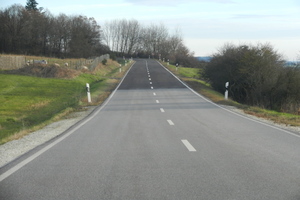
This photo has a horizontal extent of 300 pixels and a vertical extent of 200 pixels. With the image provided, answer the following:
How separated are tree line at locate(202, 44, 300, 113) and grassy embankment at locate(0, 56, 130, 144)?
36.3 ft

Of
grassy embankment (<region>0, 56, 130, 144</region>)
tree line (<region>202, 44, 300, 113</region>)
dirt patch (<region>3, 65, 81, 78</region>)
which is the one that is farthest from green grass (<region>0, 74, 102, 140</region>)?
tree line (<region>202, 44, 300, 113</region>)

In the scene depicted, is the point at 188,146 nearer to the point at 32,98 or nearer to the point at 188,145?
the point at 188,145

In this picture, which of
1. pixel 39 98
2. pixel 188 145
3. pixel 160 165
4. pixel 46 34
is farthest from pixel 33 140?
pixel 46 34

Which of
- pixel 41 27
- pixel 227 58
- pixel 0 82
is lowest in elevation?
pixel 0 82

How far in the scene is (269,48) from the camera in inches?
1185

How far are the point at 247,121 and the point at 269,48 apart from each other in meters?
17.1

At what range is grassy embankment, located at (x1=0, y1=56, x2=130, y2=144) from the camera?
61.2ft

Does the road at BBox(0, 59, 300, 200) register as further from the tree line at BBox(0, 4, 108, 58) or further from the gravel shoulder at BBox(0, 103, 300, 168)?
the tree line at BBox(0, 4, 108, 58)

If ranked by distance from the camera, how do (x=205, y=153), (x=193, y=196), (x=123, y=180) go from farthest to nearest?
1. (x=205, y=153)
2. (x=123, y=180)
3. (x=193, y=196)

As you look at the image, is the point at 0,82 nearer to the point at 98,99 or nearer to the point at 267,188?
the point at 98,99

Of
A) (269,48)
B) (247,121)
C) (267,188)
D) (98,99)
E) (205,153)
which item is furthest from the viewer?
(269,48)

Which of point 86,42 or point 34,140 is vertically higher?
point 86,42

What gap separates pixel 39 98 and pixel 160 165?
80.7 feet

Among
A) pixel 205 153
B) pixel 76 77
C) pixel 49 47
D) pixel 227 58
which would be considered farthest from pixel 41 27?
pixel 205 153
